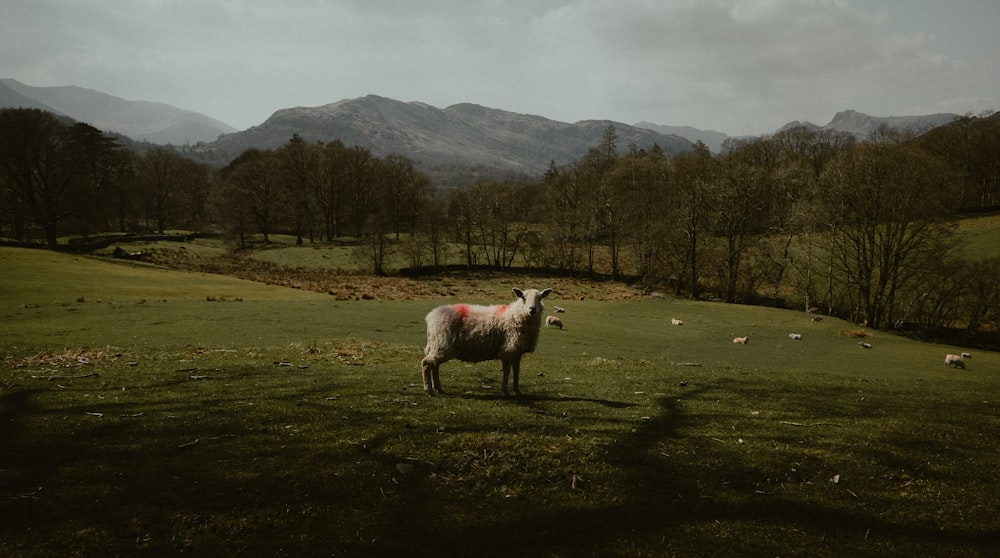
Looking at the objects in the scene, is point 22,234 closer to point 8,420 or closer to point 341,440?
point 8,420

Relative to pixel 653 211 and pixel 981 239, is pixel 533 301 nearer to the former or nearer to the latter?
pixel 653 211

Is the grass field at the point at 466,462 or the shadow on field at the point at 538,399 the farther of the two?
the shadow on field at the point at 538,399

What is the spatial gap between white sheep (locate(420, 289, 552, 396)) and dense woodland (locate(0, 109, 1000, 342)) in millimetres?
43799

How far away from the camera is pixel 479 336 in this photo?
12.3m

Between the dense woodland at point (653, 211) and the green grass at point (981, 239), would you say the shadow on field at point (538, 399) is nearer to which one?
the dense woodland at point (653, 211)

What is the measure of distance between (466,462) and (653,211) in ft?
223

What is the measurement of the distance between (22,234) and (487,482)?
284ft

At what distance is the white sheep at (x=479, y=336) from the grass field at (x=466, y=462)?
3.54ft

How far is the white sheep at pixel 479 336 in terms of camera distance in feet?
40.1

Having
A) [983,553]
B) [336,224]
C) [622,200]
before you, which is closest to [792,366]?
[983,553]

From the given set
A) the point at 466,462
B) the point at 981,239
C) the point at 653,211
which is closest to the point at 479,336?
the point at 466,462

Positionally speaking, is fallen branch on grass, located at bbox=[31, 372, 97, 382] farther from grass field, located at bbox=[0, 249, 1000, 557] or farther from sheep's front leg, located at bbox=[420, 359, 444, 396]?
sheep's front leg, located at bbox=[420, 359, 444, 396]

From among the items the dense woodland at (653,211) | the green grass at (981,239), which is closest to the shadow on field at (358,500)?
the dense woodland at (653,211)

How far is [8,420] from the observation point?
8.62 meters
